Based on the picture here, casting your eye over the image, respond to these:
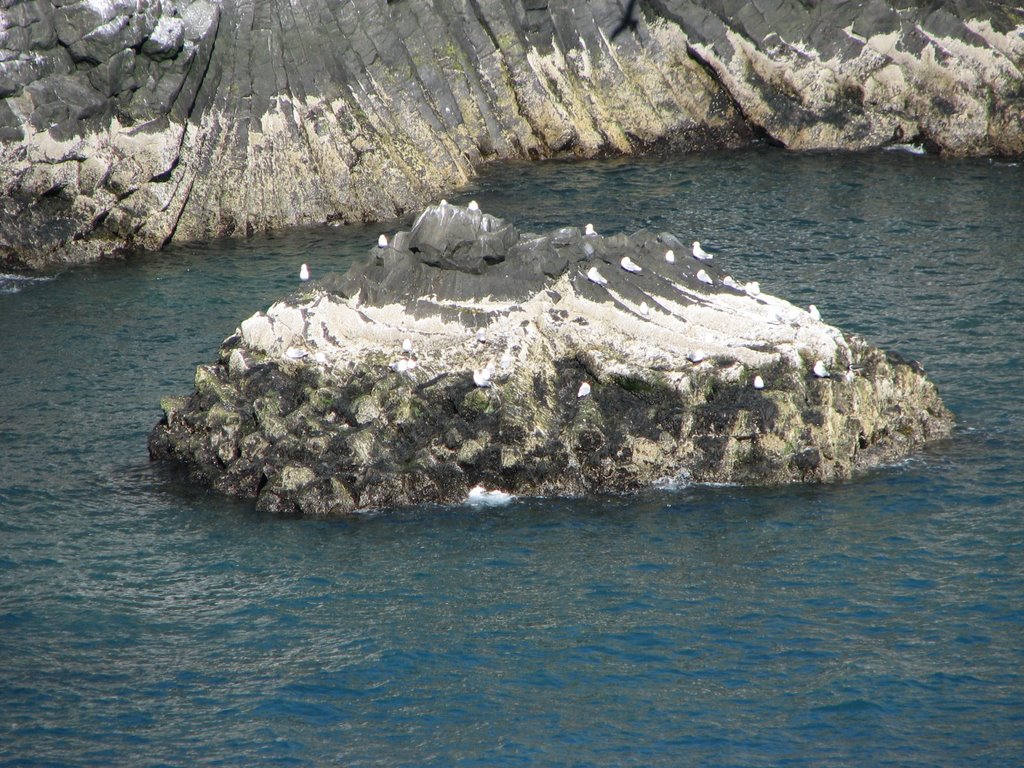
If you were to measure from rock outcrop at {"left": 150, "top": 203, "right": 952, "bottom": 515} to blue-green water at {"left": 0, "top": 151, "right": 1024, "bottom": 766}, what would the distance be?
716mm

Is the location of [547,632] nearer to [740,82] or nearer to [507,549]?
[507,549]

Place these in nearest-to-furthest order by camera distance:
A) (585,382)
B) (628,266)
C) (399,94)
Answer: (585,382), (628,266), (399,94)

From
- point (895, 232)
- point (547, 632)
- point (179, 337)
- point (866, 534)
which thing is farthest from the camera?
point (895, 232)

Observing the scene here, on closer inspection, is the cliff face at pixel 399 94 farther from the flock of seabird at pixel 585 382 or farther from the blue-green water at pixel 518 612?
the flock of seabird at pixel 585 382

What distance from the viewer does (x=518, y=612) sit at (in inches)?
783

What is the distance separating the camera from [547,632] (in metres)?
19.4

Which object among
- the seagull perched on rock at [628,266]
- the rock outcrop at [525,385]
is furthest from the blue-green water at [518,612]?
the seagull perched on rock at [628,266]

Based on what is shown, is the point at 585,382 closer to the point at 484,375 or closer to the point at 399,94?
the point at 484,375

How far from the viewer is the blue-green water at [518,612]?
1725 cm

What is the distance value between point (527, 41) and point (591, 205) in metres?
7.94

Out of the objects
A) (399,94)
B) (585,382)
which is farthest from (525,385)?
(399,94)

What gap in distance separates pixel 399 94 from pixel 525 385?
65.1 feet

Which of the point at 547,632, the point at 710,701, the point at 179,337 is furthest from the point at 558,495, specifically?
the point at 179,337

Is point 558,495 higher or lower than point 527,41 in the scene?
lower
